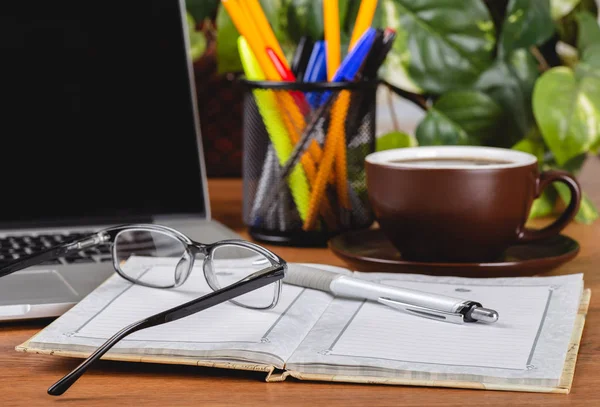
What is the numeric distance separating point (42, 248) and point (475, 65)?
467mm

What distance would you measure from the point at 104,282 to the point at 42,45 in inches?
13.0

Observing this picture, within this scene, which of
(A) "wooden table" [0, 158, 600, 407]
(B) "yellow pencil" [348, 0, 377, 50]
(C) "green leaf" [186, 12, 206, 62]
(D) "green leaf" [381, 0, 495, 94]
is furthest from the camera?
(C) "green leaf" [186, 12, 206, 62]

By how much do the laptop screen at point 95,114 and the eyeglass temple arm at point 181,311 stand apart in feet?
1.06

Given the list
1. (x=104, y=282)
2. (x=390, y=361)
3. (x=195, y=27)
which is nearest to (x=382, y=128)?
(x=195, y=27)

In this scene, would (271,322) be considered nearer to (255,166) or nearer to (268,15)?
(255,166)

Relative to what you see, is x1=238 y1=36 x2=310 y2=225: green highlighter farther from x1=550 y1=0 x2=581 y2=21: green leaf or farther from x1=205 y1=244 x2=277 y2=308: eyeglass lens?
x1=550 y1=0 x2=581 y2=21: green leaf

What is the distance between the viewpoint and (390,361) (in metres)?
0.44

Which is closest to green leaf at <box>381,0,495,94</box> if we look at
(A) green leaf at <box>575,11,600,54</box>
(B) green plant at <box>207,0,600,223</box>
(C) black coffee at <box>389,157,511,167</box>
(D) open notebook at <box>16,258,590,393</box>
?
(B) green plant at <box>207,0,600,223</box>

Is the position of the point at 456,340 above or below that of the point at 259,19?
below

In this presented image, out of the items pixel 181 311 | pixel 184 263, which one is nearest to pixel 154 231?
pixel 184 263

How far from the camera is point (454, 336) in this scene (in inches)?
18.5

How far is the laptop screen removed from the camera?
31.6 inches

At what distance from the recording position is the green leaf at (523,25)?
89cm

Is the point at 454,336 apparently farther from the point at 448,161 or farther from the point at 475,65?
the point at 475,65
